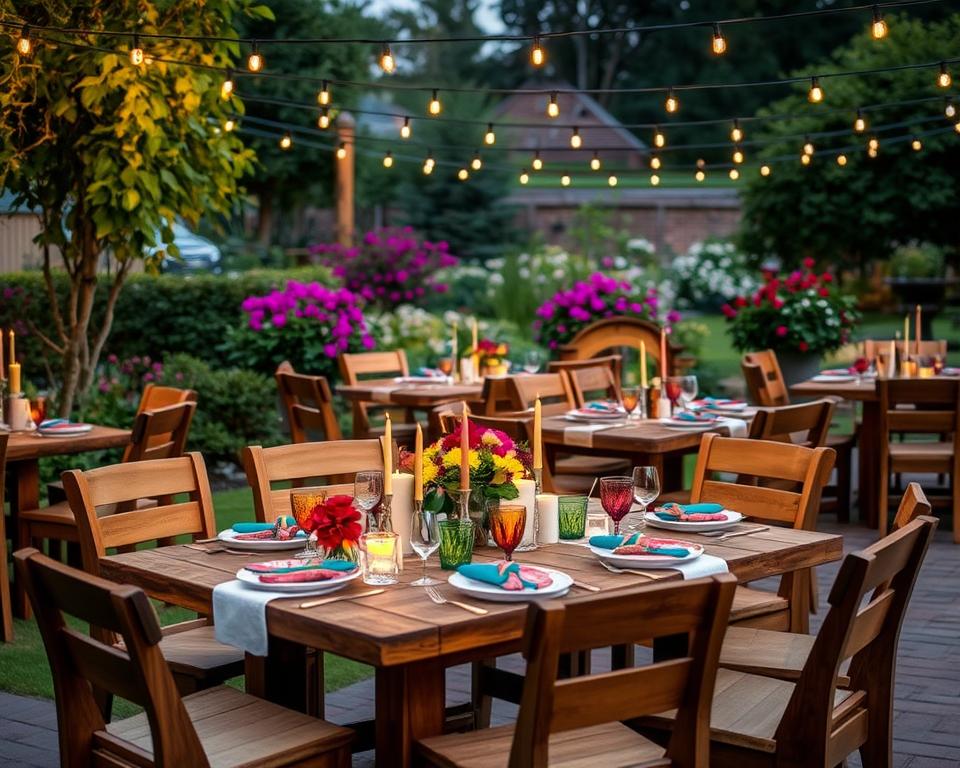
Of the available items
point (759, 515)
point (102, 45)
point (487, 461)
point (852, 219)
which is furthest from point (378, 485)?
point (852, 219)

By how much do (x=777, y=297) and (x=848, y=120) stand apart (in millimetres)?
4927

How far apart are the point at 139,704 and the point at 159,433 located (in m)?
3.20

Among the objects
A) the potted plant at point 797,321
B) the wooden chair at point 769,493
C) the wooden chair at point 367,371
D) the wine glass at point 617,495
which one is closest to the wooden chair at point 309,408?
the wooden chair at point 367,371

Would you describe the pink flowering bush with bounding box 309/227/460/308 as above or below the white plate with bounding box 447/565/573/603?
above

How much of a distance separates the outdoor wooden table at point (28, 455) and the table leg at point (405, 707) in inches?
125

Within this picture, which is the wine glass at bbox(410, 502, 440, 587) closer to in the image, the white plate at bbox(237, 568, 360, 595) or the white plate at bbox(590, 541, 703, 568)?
the white plate at bbox(237, 568, 360, 595)

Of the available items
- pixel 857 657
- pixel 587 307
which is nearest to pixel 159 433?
pixel 857 657

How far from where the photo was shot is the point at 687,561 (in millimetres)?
3488

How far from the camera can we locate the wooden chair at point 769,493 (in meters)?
4.31

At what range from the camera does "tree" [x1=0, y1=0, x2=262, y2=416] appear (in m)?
7.19

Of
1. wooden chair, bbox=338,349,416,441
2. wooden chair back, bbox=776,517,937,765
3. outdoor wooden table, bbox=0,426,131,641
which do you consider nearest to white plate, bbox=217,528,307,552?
wooden chair back, bbox=776,517,937,765

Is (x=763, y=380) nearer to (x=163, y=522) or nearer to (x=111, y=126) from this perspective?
(x=111, y=126)

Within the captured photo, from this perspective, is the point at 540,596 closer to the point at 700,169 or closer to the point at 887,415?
the point at 887,415

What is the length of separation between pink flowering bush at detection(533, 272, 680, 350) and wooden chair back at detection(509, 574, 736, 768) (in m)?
8.67
